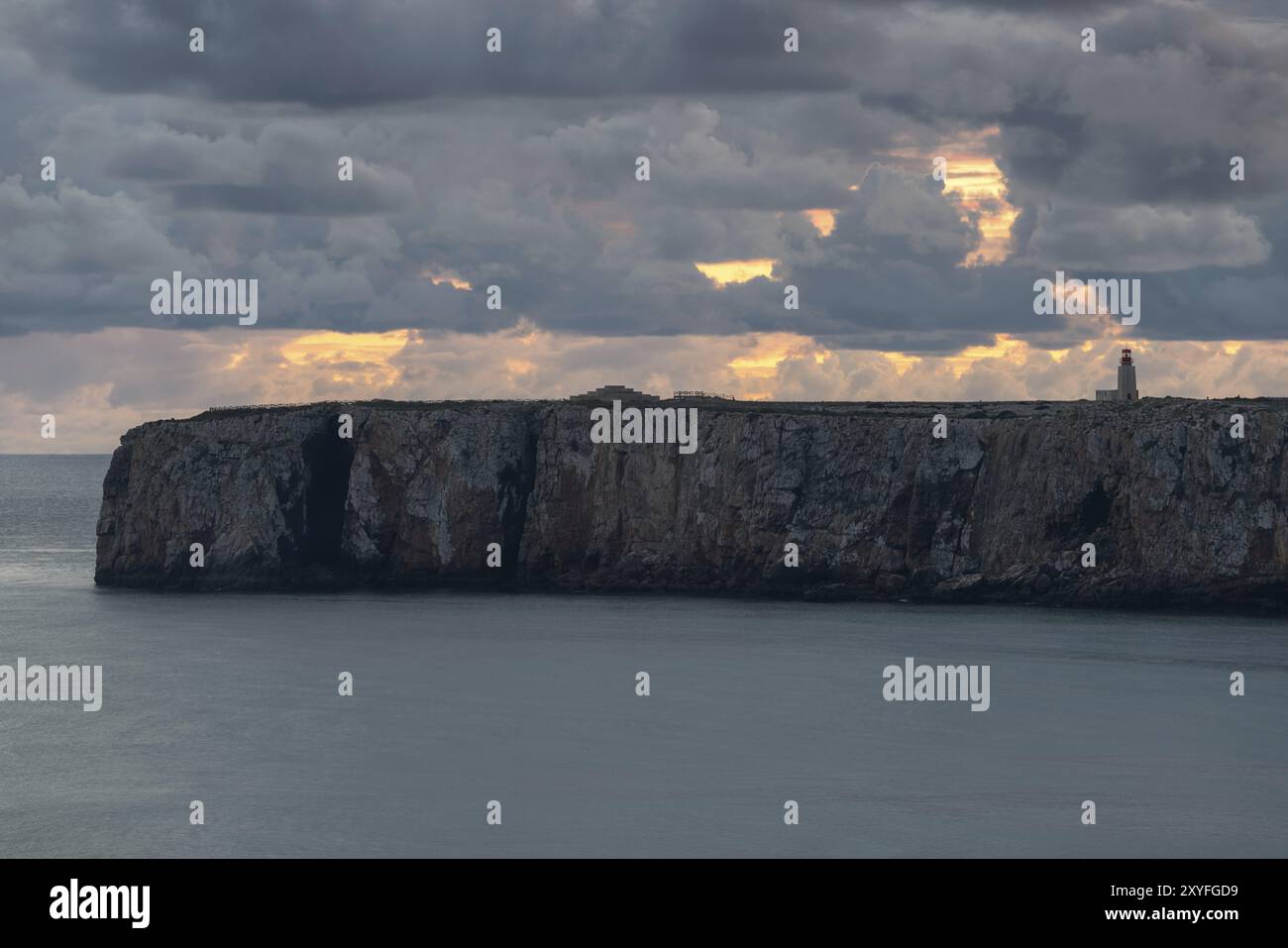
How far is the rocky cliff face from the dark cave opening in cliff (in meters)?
0.15

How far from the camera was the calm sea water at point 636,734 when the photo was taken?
53.3m

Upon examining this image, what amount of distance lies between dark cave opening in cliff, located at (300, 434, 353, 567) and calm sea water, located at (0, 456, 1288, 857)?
10.7m

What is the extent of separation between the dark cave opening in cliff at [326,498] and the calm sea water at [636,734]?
10.7 meters

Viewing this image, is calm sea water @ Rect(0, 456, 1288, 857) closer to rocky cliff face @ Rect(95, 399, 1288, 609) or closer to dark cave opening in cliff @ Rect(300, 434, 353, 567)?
rocky cliff face @ Rect(95, 399, 1288, 609)

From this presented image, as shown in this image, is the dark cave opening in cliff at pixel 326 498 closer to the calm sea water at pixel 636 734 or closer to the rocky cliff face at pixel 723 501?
the rocky cliff face at pixel 723 501

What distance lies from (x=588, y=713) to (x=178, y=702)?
18658 millimetres

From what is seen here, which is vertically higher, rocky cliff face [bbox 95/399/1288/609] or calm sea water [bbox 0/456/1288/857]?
rocky cliff face [bbox 95/399/1288/609]

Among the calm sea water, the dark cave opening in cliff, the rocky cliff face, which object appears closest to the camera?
the calm sea water

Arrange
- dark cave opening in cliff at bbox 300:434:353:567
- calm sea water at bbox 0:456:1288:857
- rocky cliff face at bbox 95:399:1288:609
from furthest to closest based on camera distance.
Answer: dark cave opening in cliff at bbox 300:434:353:567 → rocky cliff face at bbox 95:399:1288:609 → calm sea water at bbox 0:456:1288:857

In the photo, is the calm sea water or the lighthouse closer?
the calm sea water

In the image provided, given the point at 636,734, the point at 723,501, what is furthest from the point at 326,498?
the point at 636,734

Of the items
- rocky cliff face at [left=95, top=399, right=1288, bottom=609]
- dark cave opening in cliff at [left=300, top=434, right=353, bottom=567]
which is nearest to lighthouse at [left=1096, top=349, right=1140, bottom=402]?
rocky cliff face at [left=95, top=399, right=1288, bottom=609]

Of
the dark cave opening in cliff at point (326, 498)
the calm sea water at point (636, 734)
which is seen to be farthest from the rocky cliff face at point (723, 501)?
the calm sea water at point (636, 734)

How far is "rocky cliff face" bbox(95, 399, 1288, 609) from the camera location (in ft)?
334
